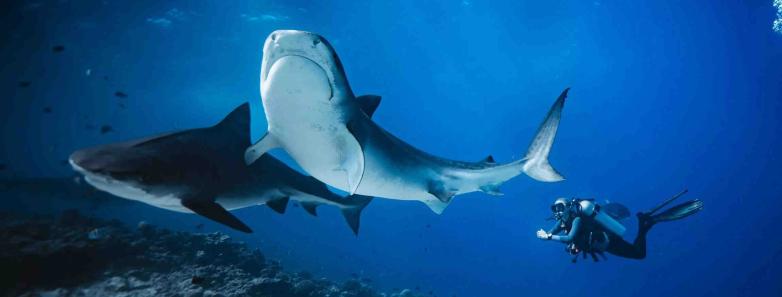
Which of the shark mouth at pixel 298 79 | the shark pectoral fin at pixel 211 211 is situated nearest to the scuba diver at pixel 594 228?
the shark mouth at pixel 298 79

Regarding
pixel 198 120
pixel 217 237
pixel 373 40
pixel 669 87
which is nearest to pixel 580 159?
pixel 669 87

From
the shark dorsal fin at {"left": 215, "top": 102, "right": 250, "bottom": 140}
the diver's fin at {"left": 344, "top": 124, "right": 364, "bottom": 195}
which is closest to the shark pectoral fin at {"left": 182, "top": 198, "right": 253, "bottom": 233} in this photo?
the shark dorsal fin at {"left": 215, "top": 102, "right": 250, "bottom": 140}

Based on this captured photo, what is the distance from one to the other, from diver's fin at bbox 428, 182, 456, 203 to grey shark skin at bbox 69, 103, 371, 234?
6.07 ft

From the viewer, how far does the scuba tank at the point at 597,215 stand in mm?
9258

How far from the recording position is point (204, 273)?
7.57m

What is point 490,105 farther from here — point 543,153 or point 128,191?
point 128,191

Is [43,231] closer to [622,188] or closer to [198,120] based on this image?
[198,120]

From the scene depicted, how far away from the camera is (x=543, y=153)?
541 cm

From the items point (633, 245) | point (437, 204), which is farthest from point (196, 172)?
point (633, 245)

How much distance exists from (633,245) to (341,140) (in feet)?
35.9

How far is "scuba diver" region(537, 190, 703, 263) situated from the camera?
353 inches

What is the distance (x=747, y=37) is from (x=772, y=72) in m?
8.19

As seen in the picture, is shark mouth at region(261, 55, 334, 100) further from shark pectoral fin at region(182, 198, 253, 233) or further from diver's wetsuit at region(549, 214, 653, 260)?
diver's wetsuit at region(549, 214, 653, 260)

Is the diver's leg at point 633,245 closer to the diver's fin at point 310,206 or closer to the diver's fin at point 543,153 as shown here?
the diver's fin at point 543,153
